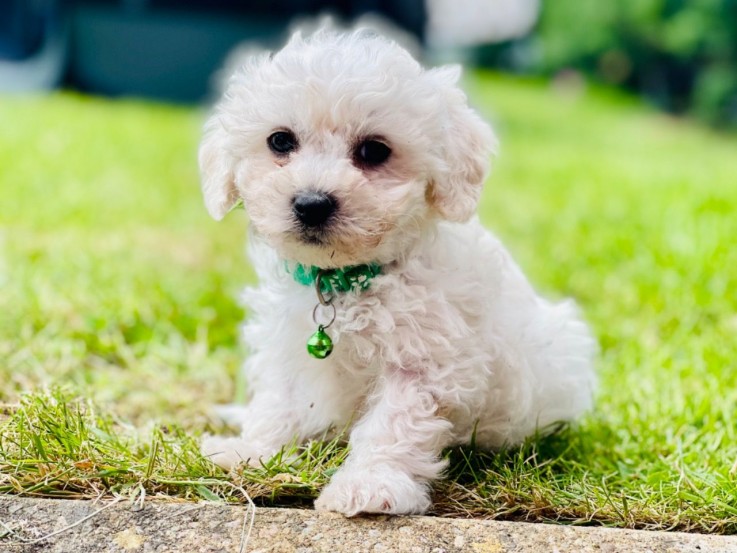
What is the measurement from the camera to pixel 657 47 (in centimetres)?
1866

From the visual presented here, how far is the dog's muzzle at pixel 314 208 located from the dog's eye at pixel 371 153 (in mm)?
198

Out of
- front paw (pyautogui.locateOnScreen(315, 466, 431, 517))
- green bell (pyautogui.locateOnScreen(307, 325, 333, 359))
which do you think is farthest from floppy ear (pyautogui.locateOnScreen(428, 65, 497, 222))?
front paw (pyautogui.locateOnScreen(315, 466, 431, 517))

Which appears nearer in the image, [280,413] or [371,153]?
[371,153]

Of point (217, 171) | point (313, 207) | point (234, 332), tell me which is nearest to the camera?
point (313, 207)

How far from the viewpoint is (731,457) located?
311 centimetres

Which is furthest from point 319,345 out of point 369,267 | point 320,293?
point 369,267

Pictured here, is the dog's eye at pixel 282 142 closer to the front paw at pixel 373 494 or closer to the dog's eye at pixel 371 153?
the dog's eye at pixel 371 153

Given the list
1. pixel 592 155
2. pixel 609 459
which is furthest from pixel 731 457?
pixel 592 155

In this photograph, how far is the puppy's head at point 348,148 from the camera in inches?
100

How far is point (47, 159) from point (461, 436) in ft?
22.3

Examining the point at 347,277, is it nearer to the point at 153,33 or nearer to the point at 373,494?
the point at 373,494

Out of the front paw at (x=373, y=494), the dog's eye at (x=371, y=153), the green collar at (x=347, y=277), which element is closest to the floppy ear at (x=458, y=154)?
the dog's eye at (x=371, y=153)

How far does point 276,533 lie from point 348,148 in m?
1.10

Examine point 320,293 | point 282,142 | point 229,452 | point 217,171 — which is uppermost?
point 282,142
